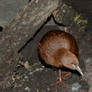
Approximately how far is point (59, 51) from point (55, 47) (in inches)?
5.1

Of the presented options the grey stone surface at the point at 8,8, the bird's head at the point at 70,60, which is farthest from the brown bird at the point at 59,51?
the grey stone surface at the point at 8,8

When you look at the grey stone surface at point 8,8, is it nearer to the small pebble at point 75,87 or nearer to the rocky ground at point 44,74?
the rocky ground at point 44,74

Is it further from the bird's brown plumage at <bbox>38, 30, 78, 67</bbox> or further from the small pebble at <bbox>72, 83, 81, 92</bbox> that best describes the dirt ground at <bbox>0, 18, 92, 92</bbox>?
the bird's brown plumage at <bbox>38, 30, 78, 67</bbox>

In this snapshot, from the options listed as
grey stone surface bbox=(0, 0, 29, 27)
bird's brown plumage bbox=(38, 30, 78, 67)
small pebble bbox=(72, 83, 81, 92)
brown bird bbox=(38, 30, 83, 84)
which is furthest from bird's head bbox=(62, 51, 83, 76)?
grey stone surface bbox=(0, 0, 29, 27)

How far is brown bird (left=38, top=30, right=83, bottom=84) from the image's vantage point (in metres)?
4.41

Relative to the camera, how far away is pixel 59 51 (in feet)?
15.0

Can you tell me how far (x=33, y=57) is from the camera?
5.73m

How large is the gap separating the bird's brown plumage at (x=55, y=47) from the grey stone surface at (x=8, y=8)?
794mm

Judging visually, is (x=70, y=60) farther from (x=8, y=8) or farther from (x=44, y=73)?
(x=8, y=8)

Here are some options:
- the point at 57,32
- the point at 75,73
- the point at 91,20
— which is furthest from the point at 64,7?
the point at 75,73

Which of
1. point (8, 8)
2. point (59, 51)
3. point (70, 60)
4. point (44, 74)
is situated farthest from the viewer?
point (44, 74)

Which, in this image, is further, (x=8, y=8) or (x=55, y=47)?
(x=8, y=8)

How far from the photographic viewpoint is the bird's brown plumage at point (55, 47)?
4586 mm

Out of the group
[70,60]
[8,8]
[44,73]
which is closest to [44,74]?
[44,73]
